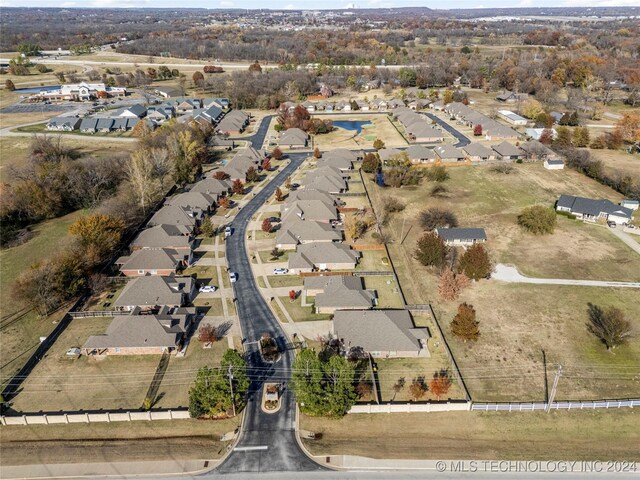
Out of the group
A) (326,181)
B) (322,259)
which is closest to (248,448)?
(322,259)

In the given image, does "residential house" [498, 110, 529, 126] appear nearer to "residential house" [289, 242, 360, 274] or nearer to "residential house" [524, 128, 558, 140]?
"residential house" [524, 128, 558, 140]

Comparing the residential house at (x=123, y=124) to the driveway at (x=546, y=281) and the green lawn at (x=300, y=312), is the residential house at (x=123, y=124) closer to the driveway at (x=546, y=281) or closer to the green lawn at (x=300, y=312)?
the green lawn at (x=300, y=312)

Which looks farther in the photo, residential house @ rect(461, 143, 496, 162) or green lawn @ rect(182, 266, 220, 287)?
residential house @ rect(461, 143, 496, 162)

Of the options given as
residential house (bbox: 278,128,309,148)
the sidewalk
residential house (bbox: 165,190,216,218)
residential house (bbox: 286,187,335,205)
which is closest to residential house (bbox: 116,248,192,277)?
residential house (bbox: 165,190,216,218)

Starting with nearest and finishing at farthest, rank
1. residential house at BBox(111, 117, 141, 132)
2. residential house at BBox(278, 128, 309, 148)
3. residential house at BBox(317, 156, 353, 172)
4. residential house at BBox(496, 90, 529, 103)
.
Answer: residential house at BBox(317, 156, 353, 172)
residential house at BBox(278, 128, 309, 148)
residential house at BBox(111, 117, 141, 132)
residential house at BBox(496, 90, 529, 103)

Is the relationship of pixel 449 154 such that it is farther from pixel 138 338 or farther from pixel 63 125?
pixel 63 125

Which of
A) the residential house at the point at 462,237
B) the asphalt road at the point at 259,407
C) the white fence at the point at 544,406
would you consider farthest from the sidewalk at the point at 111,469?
the residential house at the point at 462,237
